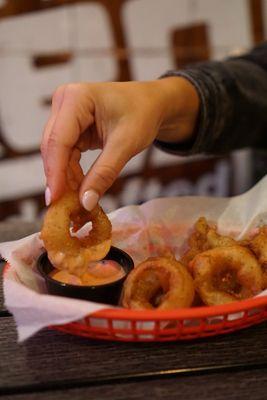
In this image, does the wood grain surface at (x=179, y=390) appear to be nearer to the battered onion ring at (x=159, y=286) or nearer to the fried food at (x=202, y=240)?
the battered onion ring at (x=159, y=286)

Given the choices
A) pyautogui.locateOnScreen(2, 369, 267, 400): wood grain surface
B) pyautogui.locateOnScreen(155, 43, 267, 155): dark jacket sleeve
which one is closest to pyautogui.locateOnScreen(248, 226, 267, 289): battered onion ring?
pyautogui.locateOnScreen(2, 369, 267, 400): wood grain surface

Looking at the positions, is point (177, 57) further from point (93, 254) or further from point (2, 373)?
point (2, 373)

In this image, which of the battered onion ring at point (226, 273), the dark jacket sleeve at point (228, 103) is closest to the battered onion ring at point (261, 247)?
the battered onion ring at point (226, 273)

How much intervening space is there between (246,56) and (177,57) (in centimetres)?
126

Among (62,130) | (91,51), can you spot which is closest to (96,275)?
(62,130)

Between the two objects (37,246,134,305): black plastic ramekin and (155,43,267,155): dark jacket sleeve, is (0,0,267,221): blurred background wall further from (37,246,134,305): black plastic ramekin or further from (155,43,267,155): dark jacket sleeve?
(37,246,134,305): black plastic ramekin

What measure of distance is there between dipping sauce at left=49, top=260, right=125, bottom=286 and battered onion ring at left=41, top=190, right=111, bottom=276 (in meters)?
0.04

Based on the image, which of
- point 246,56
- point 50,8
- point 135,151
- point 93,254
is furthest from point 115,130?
point 50,8

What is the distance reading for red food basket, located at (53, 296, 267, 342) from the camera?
39.6 inches

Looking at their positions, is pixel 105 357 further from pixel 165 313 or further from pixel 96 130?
pixel 96 130

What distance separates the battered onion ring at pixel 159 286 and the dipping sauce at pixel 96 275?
0.29 ft

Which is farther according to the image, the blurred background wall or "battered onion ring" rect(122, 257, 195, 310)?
the blurred background wall

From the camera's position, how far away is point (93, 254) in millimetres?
1251

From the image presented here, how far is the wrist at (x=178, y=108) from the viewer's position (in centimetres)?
164
